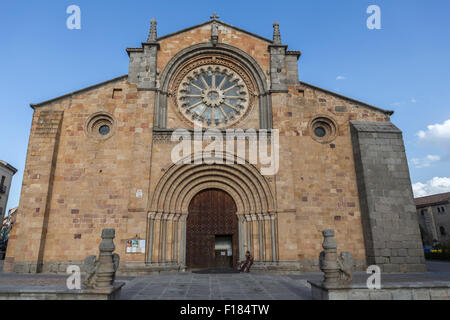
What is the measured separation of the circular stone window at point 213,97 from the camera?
14.6m

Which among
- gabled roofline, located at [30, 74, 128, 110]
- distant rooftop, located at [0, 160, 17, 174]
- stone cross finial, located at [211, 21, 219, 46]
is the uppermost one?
stone cross finial, located at [211, 21, 219, 46]

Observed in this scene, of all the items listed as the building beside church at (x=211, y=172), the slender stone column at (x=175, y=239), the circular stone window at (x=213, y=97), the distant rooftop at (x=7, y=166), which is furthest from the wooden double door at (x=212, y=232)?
the distant rooftop at (x=7, y=166)

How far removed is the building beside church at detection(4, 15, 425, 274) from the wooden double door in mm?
47

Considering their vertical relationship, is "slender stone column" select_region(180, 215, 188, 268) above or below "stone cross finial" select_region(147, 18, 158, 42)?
below

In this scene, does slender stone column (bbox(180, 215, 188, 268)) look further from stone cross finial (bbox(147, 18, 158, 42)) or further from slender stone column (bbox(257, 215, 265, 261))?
stone cross finial (bbox(147, 18, 158, 42))

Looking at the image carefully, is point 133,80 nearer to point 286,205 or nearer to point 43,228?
point 43,228

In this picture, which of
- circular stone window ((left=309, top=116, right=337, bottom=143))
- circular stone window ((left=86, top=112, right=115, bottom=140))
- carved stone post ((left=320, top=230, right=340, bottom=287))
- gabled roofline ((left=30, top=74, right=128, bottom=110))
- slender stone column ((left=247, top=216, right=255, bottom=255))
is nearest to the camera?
carved stone post ((left=320, top=230, right=340, bottom=287))

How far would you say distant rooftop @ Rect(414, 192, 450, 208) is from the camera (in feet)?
113

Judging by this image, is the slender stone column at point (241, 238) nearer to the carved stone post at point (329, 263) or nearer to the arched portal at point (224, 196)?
the arched portal at point (224, 196)

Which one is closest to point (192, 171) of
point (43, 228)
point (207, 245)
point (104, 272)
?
point (207, 245)

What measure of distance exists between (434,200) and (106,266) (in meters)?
41.4

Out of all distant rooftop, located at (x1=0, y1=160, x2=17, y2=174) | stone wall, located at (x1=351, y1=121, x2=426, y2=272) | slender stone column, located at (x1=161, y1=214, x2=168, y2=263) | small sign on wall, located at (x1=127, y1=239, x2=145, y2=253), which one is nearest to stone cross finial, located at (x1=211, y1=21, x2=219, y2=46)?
stone wall, located at (x1=351, y1=121, x2=426, y2=272)

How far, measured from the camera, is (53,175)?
1317 centimetres

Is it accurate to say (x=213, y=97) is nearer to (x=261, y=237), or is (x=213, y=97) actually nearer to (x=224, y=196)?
(x=224, y=196)
